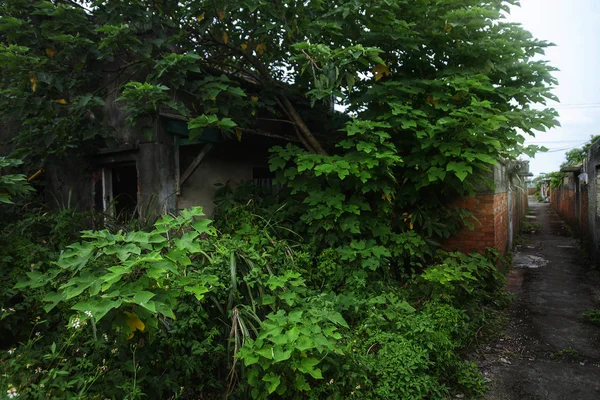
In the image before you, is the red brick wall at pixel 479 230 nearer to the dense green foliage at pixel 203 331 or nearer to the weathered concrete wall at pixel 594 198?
the dense green foliage at pixel 203 331

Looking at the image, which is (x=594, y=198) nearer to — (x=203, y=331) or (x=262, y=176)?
(x=262, y=176)

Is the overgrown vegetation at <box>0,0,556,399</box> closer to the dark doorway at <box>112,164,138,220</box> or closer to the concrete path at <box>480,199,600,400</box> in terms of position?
the concrete path at <box>480,199,600,400</box>

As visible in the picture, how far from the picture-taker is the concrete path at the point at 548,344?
321 cm

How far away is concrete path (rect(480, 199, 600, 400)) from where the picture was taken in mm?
3211

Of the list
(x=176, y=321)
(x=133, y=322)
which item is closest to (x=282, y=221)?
(x=176, y=321)

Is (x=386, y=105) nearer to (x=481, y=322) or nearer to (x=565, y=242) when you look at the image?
(x=481, y=322)

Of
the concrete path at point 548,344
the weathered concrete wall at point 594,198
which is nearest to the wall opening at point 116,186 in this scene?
the concrete path at point 548,344

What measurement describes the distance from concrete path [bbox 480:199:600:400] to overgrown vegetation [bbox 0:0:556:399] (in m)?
0.34

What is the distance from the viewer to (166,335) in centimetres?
276

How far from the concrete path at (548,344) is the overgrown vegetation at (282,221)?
34cm

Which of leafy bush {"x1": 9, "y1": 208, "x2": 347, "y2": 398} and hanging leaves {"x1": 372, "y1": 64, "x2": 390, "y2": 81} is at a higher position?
hanging leaves {"x1": 372, "y1": 64, "x2": 390, "y2": 81}

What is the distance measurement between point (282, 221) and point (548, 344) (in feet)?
11.0

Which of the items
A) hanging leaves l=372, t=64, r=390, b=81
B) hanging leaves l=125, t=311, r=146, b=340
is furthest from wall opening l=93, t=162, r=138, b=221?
hanging leaves l=125, t=311, r=146, b=340

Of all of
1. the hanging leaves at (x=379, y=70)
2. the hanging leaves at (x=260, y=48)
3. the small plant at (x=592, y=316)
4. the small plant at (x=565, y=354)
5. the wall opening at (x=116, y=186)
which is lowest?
the small plant at (x=565, y=354)
